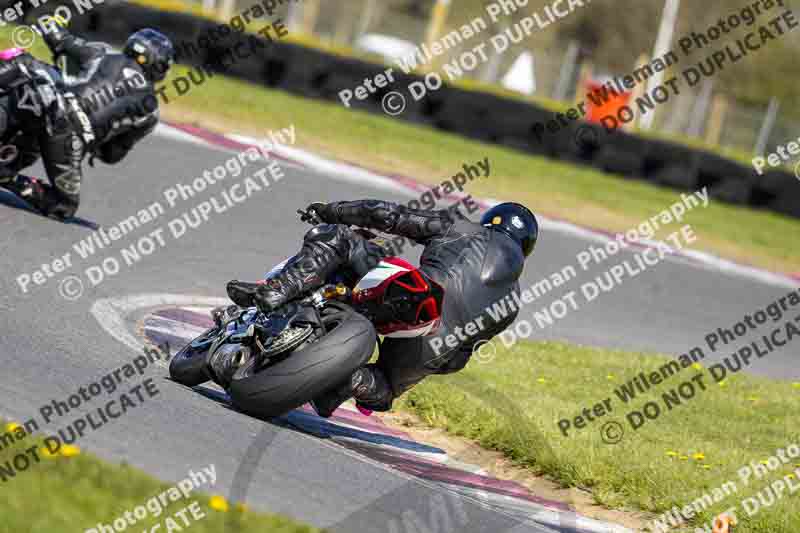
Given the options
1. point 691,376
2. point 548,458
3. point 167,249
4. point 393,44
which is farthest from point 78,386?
point 393,44

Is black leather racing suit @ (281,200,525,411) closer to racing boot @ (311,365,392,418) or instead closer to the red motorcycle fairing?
racing boot @ (311,365,392,418)

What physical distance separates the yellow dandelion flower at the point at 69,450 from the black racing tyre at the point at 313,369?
1.27 m

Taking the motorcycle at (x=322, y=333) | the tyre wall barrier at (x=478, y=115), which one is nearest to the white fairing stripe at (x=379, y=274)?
the motorcycle at (x=322, y=333)

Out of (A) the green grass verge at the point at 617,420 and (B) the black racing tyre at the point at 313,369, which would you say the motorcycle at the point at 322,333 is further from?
(A) the green grass verge at the point at 617,420

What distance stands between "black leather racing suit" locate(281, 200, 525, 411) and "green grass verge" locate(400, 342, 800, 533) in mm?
1324

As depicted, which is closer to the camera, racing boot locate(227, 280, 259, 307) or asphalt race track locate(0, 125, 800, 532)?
asphalt race track locate(0, 125, 800, 532)

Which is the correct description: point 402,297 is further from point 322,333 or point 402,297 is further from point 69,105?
point 69,105

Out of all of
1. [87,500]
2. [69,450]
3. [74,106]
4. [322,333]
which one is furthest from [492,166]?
[87,500]

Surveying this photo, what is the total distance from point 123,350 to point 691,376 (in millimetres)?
5479

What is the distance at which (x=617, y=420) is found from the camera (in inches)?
352

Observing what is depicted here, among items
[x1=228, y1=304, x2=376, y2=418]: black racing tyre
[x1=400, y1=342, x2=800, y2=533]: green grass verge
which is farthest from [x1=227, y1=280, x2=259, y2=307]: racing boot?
[x1=400, y1=342, x2=800, y2=533]: green grass verge

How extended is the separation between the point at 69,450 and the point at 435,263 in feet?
7.55

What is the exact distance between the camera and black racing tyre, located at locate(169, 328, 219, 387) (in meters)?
6.49

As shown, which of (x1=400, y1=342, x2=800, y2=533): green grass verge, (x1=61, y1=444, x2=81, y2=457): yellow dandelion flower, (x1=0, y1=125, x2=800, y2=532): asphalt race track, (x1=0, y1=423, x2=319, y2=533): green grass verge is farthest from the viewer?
(x1=400, y1=342, x2=800, y2=533): green grass verge
